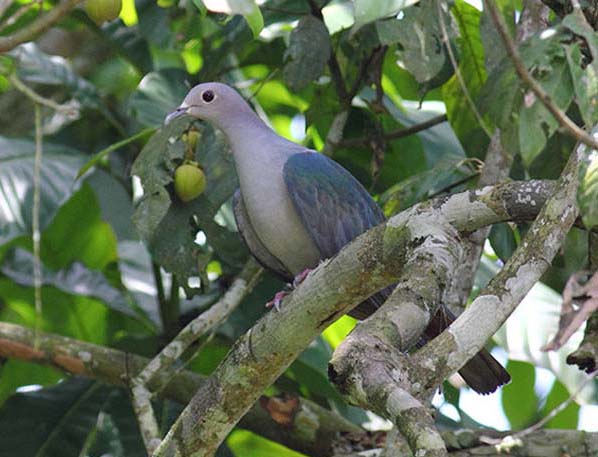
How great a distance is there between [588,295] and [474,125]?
84.6 inches

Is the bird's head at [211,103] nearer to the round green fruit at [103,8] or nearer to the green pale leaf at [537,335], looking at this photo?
the round green fruit at [103,8]

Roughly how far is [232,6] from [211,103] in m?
1.72

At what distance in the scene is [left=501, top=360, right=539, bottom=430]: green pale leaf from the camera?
17.7 ft

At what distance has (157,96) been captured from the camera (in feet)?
17.2

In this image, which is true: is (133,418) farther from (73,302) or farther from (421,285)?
(421,285)

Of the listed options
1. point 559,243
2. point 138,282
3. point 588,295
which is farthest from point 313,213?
point 138,282

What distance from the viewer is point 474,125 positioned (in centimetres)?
461

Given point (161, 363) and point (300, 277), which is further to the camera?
point (161, 363)

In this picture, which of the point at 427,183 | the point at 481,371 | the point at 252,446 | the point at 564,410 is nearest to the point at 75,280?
the point at 252,446

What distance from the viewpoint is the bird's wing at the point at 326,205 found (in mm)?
3943

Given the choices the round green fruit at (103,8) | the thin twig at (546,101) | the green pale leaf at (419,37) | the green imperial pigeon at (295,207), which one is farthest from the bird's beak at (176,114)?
the thin twig at (546,101)

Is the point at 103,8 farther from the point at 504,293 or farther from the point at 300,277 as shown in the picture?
the point at 504,293

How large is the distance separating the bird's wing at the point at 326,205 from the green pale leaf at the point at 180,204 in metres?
0.51

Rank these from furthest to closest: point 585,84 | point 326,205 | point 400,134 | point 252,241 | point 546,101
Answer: point 400,134, point 252,241, point 326,205, point 585,84, point 546,101
